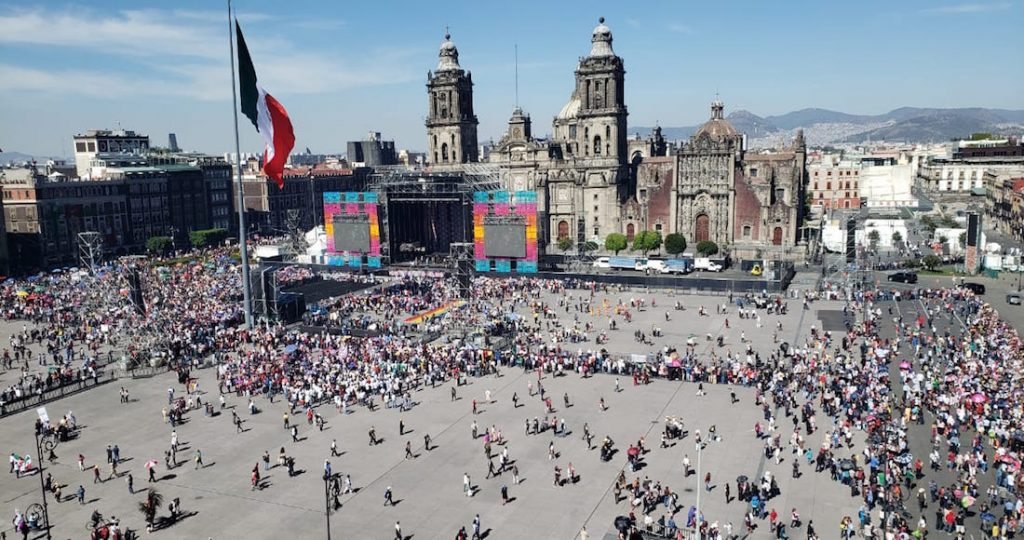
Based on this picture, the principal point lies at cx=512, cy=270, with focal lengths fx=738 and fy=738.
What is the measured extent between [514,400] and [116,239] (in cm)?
7692

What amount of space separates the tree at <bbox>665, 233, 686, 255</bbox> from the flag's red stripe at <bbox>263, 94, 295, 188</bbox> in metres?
53.1

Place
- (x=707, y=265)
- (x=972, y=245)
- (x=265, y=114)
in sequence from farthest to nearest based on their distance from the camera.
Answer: (x=707, y=265)
(x=972, y=245)
(x=265, y=114)

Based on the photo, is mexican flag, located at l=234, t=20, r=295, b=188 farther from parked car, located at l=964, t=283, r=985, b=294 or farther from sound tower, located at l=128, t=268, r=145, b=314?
parked car, located at l=964, t=283, r=985, b=294


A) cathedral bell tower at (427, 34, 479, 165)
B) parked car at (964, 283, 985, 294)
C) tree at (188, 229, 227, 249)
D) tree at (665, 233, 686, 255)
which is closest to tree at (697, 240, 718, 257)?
tree at (665, 233, 686, 255)

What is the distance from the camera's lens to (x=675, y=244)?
8519 centimetres

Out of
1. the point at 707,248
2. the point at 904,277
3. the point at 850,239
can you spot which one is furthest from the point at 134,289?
the point at 904,277

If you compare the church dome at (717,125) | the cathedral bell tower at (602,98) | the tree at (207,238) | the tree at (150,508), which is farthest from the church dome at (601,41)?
the tree at (150,508)

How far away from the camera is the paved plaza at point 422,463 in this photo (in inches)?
995

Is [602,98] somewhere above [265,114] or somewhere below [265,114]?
above

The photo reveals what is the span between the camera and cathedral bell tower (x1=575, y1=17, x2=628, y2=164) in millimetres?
92875

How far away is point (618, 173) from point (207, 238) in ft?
184

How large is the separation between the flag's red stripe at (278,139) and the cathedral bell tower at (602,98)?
57.6 metres

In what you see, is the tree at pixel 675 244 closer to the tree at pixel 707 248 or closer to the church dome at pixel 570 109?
the tree at pixel 707 248

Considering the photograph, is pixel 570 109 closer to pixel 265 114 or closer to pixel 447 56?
pixel 447 56
